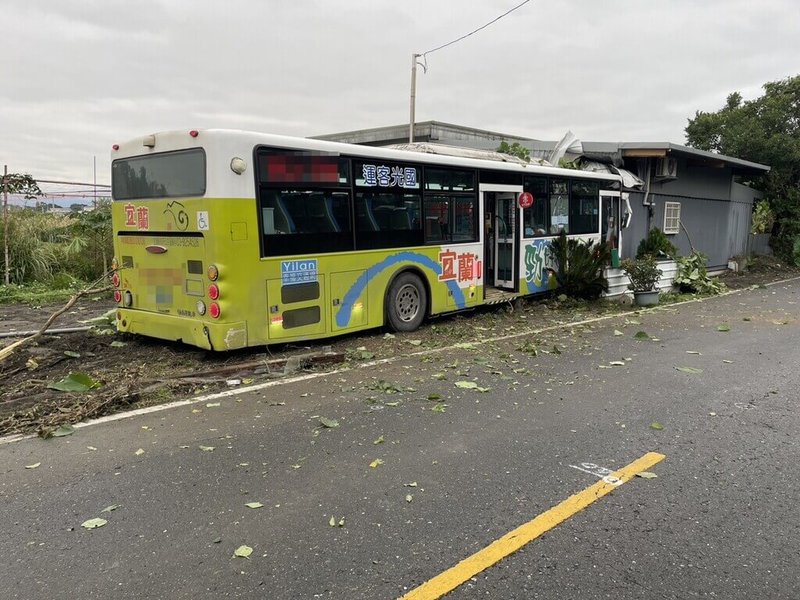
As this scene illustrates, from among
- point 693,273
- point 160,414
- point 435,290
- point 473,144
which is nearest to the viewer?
point 160,414

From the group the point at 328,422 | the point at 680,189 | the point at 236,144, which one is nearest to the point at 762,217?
the point at 680,189

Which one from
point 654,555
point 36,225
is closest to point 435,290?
point 654,555

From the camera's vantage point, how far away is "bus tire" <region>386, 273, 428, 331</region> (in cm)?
884

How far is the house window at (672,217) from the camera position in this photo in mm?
18372

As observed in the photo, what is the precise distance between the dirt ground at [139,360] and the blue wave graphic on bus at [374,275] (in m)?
0.44

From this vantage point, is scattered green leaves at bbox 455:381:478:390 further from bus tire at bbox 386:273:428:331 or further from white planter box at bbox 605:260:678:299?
white planter box at bbox 605:260:678:299

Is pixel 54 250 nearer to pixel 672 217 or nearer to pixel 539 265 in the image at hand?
pixel 539 265

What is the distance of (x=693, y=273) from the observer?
15.0 metres

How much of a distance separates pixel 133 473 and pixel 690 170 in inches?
763

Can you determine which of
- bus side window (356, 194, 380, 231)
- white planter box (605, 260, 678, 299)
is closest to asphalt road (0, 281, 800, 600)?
bus side window (356, 194, 380, 231)

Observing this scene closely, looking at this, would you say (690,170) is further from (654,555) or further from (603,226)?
(654,555)

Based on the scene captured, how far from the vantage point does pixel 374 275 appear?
334 inches

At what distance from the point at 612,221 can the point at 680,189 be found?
647 centimetres

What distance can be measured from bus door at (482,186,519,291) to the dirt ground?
973 millimetres
